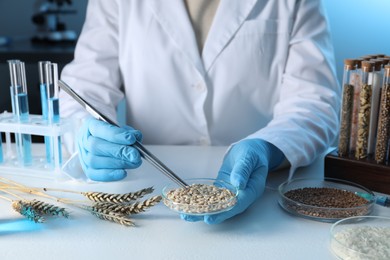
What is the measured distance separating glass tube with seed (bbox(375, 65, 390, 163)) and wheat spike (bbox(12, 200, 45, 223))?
0.64 m

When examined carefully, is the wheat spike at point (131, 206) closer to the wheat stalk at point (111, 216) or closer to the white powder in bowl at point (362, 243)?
the wheat stalk at point (111, 216)

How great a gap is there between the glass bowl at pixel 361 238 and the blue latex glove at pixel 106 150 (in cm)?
37

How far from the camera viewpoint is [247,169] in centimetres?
89

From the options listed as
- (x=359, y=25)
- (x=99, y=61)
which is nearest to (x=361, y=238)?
(x=99, y=61)

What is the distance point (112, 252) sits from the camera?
728 mm

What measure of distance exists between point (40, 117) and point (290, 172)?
54 cm

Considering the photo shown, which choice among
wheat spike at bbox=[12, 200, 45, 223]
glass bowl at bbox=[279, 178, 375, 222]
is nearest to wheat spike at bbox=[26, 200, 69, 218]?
wheat spike at bbox=[12, 200, 45, 223]

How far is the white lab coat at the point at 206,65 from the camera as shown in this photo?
1293mm

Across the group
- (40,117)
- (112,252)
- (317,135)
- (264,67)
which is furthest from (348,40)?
(112,252)

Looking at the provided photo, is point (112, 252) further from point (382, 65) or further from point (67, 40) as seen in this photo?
point (67, 40)

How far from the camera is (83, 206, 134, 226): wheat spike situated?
802 mm

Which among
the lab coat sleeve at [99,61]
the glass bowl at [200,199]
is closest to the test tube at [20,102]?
the lab coat sleeve at [99,61]

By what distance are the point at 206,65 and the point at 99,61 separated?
0.29 meters

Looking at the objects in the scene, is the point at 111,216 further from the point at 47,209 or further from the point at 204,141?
the point at 204,141
